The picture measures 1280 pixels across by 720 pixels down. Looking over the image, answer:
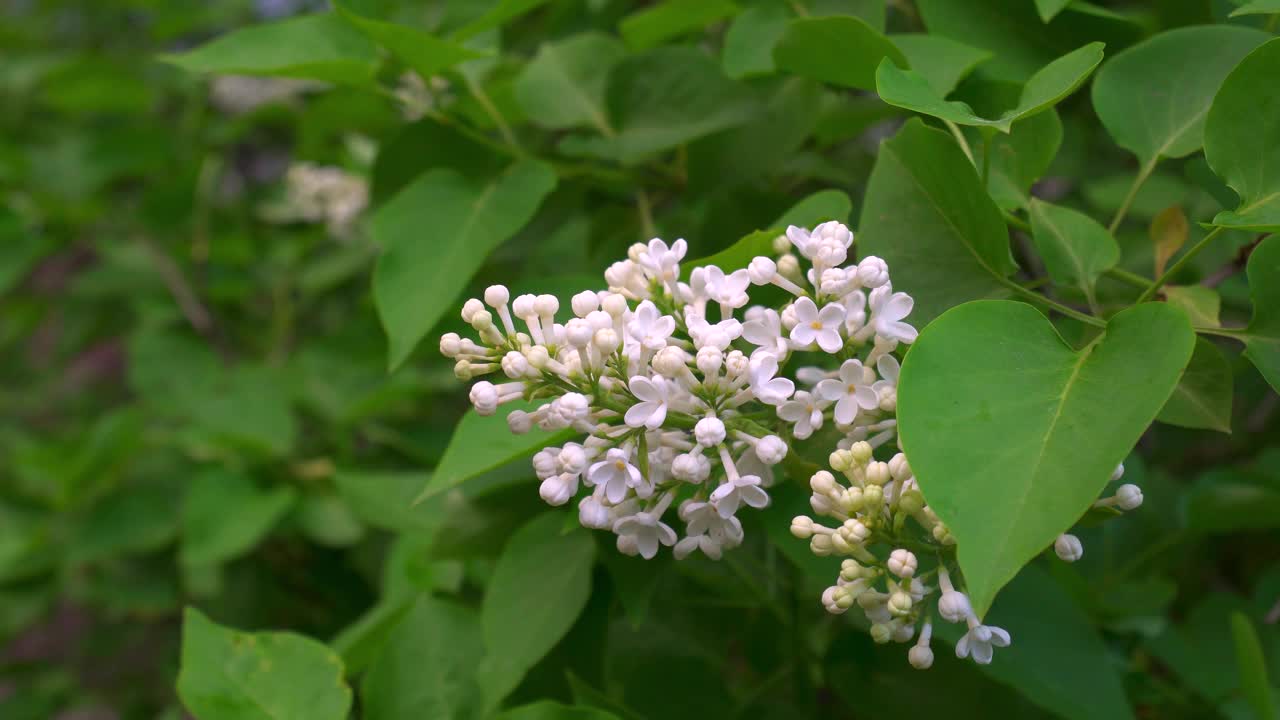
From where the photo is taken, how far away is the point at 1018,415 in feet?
2.35

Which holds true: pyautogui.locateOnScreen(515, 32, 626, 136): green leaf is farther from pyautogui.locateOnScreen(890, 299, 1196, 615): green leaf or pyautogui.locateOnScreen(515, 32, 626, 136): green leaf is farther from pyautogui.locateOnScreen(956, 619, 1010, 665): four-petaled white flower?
pyautogui.locateOnScreen(956, 619, 1010, 665): four-petaled white flower

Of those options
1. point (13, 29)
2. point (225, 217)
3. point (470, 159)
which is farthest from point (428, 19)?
point (13, 29)

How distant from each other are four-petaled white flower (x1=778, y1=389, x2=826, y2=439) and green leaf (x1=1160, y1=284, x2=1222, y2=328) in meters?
0.39

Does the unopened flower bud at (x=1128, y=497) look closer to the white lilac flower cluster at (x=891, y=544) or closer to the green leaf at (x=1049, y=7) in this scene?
the white lilac flower cluster at (x=891, y=544)

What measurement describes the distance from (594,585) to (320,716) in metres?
0.35

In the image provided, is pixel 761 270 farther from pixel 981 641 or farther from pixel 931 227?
pixel 981 641

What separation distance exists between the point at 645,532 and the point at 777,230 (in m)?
0.32

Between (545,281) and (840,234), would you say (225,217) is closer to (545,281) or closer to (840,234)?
(545,281)

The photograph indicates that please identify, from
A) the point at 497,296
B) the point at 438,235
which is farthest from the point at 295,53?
the point at 497,296

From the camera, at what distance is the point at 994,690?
1.16 metres

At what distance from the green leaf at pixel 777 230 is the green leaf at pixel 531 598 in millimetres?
348

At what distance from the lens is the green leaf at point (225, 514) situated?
6.74ft

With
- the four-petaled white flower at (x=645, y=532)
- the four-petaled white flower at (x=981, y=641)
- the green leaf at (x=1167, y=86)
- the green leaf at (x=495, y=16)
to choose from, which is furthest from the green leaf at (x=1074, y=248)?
the green leaf at (x=495, y=16)

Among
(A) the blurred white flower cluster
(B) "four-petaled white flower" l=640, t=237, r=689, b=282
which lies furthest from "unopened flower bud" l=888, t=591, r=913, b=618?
(A) the blurred white flower cluster
